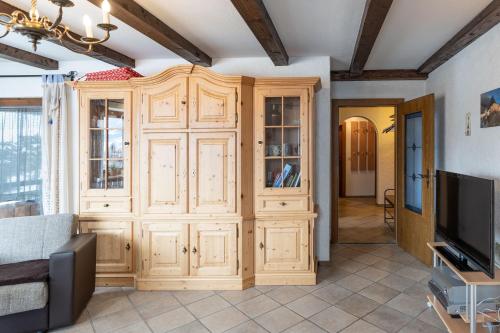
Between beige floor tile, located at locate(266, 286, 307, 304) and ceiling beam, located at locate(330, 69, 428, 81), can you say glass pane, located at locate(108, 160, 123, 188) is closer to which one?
beige floor tile, located at locate(266, 286, 307, 304)

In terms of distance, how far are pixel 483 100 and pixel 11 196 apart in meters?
5.25

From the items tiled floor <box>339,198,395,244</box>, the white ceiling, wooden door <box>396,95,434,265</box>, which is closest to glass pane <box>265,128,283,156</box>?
the white ceiling

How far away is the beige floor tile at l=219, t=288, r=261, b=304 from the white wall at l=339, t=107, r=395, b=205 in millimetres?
5452

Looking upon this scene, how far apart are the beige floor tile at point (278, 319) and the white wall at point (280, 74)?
1.22 meters

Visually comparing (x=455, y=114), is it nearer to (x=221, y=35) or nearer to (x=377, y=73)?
(x=377, y=73)

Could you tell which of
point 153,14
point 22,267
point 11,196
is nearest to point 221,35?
point 153,14

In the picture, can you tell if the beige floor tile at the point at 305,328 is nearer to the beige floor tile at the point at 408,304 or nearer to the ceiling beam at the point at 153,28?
the beige floor tile at the point at 408,304

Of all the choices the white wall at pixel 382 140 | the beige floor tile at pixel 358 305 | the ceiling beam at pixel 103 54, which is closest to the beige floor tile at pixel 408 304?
the beige floor tile at pixel 358 305

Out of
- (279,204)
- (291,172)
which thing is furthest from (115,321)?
(291,172)

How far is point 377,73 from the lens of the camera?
4117 millimetres

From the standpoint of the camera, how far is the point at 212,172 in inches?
116

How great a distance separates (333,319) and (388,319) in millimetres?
439

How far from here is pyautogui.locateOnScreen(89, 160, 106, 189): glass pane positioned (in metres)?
3.07

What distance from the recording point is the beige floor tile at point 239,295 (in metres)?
2.76
